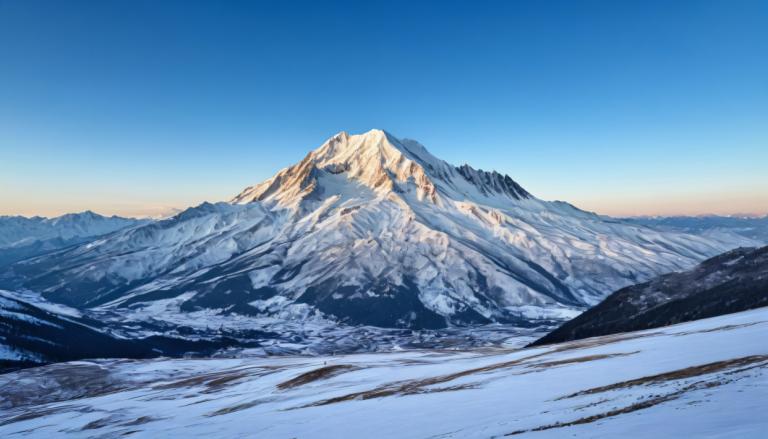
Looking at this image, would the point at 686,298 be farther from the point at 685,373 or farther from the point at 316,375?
the point at 685,373


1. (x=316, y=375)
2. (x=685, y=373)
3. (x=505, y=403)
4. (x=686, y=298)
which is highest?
(x=685, y=373)

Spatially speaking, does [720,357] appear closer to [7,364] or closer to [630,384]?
[630,384]

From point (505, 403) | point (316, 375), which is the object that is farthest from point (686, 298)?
point (505, 403)

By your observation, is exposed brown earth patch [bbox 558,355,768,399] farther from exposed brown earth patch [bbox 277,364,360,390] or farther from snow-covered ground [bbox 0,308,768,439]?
exposed brown earth patch [bbox 277,364,360,390]

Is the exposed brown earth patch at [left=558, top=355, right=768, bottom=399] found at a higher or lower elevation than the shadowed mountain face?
higher

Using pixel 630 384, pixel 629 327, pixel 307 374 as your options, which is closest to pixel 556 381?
pixel 630 384

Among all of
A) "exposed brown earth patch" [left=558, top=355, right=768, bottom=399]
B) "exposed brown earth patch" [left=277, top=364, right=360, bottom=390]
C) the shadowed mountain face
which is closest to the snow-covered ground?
"exposed brown earth patch" [left=558, top=355, right=768, bottom=399]

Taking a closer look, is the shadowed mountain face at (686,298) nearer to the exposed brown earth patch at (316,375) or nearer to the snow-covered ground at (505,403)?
the snow-covered ground at (505,403)
